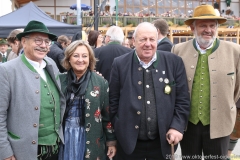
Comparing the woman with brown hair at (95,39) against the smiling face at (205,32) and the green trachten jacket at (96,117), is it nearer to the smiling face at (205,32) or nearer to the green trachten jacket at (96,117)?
the green trachten jacket at (96,117)

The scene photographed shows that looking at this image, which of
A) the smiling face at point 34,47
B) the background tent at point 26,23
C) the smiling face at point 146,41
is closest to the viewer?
the smiling face at point 34,47

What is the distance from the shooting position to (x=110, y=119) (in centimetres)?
303

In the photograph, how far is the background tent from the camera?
26.0ft

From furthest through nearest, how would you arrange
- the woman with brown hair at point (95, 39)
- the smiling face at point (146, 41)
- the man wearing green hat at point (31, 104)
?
the woman with brown hair at point (95, 39)
the smiling face at point (146, 41)
the man wearing green hat at point (31, 104)

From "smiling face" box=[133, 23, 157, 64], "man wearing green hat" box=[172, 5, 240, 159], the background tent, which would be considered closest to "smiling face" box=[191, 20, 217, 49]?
"man wearing green hat" box=[172, 5, 240, 159]

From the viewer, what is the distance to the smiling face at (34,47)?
8.82ft

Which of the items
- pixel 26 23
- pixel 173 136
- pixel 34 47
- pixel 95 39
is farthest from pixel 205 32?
pixel 26 23

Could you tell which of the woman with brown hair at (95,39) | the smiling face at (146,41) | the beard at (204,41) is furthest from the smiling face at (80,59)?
the woman with brown hair at (95,39)

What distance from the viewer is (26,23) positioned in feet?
28.0

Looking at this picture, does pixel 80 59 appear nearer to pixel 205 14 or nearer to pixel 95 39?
pixel 205 14

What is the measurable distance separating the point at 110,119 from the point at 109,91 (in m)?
Result: 0.28

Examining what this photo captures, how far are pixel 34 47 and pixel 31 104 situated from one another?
51 cm

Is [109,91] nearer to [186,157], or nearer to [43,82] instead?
[43,82]

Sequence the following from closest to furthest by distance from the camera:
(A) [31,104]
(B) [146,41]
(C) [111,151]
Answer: (A) [31,104]
(B) [146,41]
(C) [111,151]
